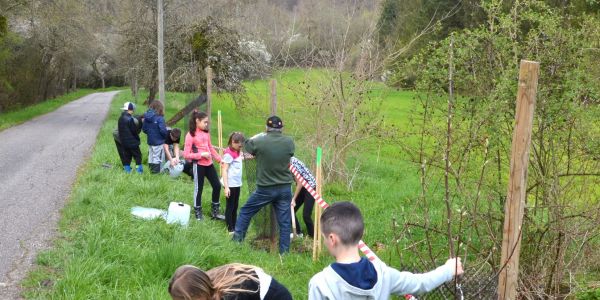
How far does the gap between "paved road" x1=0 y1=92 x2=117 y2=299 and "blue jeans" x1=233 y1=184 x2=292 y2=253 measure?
7.43ft

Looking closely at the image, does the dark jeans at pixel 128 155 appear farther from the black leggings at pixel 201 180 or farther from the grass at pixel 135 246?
the black leggings at pixel 201 180

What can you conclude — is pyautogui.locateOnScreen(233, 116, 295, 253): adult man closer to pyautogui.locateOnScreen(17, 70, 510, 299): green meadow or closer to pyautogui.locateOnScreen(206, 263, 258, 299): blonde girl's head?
pyautogui.locateOnScreen(17, 70, 510, 299): green meadow

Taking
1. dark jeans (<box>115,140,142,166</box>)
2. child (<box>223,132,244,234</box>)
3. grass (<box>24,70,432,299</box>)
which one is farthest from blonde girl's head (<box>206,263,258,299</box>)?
dark jeans (<box>115,140,142,166</box>)

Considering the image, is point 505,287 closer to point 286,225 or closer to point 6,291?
point 286,225

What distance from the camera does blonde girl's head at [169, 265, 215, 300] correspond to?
2830mm

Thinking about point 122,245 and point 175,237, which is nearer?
point 122,245

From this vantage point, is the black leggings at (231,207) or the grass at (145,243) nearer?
the grass at (145,243)

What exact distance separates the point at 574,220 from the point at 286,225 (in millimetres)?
3458

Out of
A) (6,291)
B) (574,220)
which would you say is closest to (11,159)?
(6,291)

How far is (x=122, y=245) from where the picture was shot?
241 inches

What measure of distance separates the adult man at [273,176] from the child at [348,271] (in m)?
4.08

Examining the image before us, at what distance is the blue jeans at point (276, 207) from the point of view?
23.9 feet

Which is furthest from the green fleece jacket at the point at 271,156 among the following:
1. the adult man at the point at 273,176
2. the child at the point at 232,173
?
the child at the point at 232,173

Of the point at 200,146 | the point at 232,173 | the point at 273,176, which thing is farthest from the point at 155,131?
the point at 273,176
